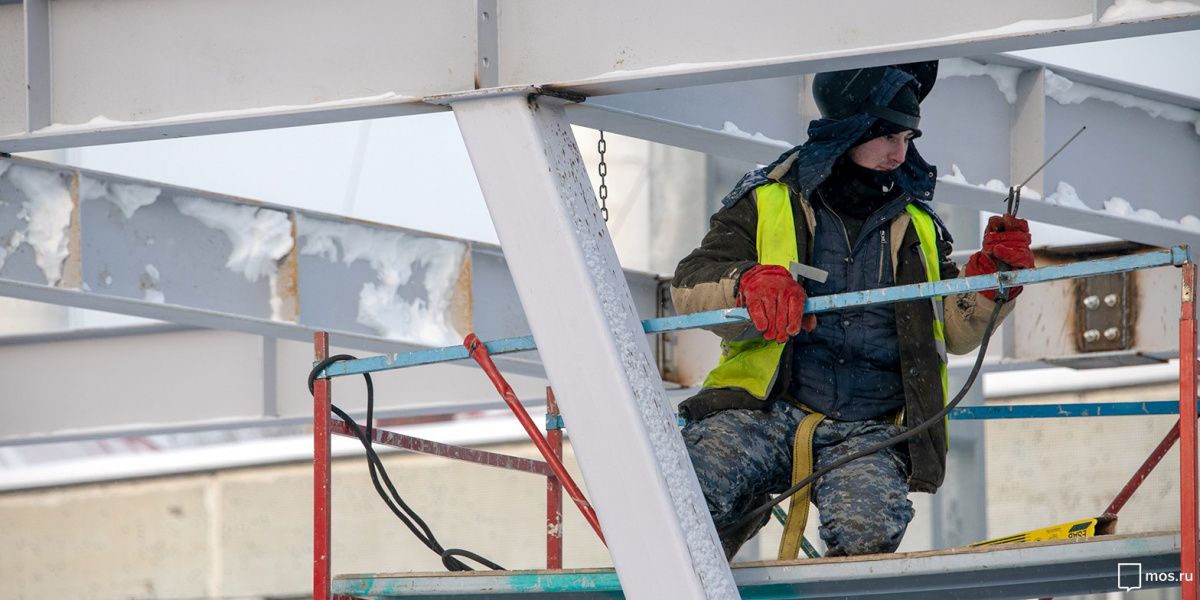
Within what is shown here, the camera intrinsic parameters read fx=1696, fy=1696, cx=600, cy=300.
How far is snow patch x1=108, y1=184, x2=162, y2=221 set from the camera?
8195 millimetres

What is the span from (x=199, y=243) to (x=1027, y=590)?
487 cm

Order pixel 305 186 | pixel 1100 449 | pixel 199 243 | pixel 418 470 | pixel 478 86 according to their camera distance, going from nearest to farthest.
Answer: pixel 478 86, pixel 199 243, pixel 305 186, pixel 1100 449, pixel 418 470

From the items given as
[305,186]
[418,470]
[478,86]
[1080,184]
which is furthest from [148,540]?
[478,86]

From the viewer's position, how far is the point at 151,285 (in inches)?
328

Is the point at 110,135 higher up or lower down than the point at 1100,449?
higher up


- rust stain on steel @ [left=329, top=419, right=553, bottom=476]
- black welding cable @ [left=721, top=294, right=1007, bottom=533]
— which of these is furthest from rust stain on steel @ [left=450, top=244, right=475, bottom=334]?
black welding cable @ [left=721, top=294, right=1007, bottom=533]

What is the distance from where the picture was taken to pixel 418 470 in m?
15.0

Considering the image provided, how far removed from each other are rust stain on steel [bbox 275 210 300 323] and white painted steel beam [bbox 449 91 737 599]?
371 cm

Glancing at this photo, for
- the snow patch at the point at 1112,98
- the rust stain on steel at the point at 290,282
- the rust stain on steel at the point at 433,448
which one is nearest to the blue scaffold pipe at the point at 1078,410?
the rust stain on steel at the point at 433,448

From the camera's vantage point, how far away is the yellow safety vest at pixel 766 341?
5.45 m

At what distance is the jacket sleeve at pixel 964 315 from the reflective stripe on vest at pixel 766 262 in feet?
2.07

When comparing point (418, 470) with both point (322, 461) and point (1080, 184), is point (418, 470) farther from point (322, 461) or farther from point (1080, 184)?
point (322, 461)

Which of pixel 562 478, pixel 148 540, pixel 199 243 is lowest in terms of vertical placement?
pixel 148 540

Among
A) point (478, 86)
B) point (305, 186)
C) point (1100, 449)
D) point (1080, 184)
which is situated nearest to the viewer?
point (478, 86)
